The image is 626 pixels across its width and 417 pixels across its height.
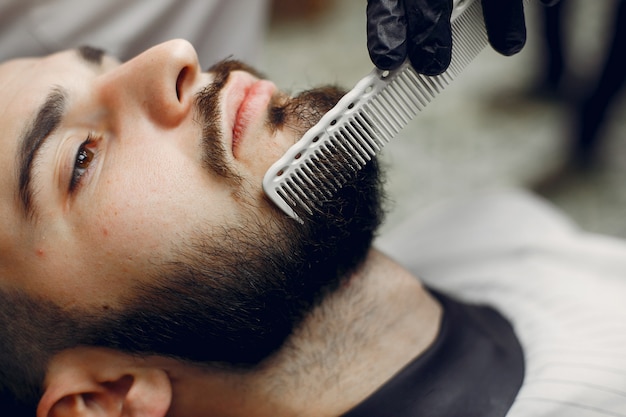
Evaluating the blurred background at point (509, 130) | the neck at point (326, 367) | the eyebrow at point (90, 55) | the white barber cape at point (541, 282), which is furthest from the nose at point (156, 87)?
the blurred background at point (509, 130)

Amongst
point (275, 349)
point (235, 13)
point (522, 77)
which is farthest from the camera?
point (522, 77)

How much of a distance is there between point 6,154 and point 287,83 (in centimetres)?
174

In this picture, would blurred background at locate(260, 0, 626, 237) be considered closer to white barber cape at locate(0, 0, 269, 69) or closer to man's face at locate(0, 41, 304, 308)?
white barber cape at locate(0, 0, 269, 69)

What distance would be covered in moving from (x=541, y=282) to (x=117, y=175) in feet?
3.21

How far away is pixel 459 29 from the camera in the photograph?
1028mm

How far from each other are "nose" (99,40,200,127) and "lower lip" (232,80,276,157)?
0.09 meters

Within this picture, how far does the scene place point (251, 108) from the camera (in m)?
1.03

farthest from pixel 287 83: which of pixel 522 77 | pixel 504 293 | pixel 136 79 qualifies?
pixel 136 79

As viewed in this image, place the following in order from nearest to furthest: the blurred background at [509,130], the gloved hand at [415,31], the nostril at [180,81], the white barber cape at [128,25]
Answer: the gloved hand at [415,31]
the nostril at [180,81]
the white barber cape at [128,25]
the blurred background at [509,130]

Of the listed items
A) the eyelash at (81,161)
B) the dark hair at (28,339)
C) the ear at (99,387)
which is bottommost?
Answer: the ear at (99,387)

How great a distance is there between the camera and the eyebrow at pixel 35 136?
971 millimetres

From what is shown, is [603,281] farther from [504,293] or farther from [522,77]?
[522,77]

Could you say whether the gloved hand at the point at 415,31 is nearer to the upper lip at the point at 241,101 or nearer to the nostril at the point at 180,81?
the upper lip at the point at 241,101

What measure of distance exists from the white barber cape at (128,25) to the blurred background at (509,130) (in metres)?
0.47
